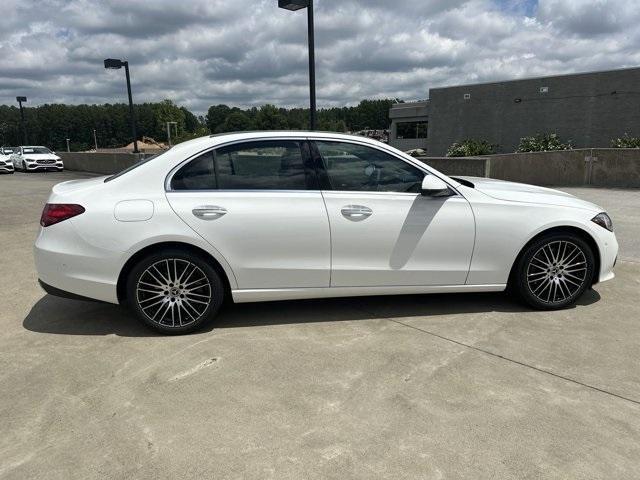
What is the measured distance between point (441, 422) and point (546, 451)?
0.55m

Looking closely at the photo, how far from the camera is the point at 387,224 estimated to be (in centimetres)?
404

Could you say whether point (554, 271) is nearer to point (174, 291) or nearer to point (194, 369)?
point (194, 369)

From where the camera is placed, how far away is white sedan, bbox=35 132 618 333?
12.5 ft

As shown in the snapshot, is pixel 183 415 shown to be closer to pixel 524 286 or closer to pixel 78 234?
pixel 78 234

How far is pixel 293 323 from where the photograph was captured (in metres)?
4.23

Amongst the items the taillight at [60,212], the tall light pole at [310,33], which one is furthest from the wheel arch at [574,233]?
the tall light pole at [310,33]

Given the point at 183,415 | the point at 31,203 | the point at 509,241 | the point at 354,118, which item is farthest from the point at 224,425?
the point at 354,118

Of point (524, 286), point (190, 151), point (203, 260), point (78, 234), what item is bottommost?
point (524, 286)

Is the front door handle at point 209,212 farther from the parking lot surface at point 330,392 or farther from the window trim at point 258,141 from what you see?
the parking lot surface at point 330,392

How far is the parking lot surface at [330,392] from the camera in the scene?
2.48 meters

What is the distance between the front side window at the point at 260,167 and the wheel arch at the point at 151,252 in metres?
0.55

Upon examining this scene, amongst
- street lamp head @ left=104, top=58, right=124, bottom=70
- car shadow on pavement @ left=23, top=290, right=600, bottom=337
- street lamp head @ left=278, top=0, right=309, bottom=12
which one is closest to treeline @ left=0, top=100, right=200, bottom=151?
street lamp head @ left=104, top=58, right=124, bottom=70

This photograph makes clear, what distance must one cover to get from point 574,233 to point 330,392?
2.75 m

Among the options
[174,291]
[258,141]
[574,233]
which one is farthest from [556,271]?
[174,291]
